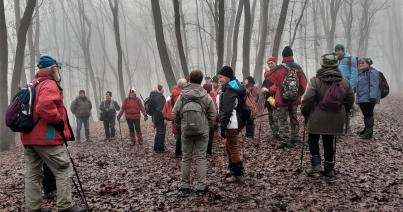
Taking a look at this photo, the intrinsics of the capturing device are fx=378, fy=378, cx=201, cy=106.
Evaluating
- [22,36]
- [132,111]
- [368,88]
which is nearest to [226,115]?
[368,88]

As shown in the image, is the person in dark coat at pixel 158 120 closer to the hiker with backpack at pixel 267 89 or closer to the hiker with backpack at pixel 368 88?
the hiker with backpack at pixel 267 89

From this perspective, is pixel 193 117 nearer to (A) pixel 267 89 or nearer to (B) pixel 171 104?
(A) pixel 267 89

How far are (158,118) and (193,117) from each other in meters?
4.98

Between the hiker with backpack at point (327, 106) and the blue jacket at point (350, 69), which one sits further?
the blue jacket at point (350, 69)

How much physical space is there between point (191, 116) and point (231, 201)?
154 centimetres

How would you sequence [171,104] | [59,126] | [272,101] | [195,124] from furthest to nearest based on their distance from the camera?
[171,104] → [272,101] → [195,124] → [59,126]

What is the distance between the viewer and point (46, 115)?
5.36 meters

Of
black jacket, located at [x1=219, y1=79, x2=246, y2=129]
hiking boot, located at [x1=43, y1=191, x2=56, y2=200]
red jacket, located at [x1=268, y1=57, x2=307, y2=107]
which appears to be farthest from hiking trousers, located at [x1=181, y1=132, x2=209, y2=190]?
red jacket, located at [x1=268, y1=57, x2=307, y2=107]

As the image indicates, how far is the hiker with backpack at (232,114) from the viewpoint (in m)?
6.79

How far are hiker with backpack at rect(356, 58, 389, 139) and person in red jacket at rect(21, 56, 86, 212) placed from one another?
7.25 m

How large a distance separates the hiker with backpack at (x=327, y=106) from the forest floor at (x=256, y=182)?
524 mm

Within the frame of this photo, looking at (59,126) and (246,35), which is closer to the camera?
(59,126)

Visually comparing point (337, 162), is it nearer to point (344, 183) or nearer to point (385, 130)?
point (344, 183)

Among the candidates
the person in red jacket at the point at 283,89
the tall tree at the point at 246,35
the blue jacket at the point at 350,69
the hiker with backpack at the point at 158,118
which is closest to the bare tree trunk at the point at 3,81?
the hiker with backpack at the point at 158,118
